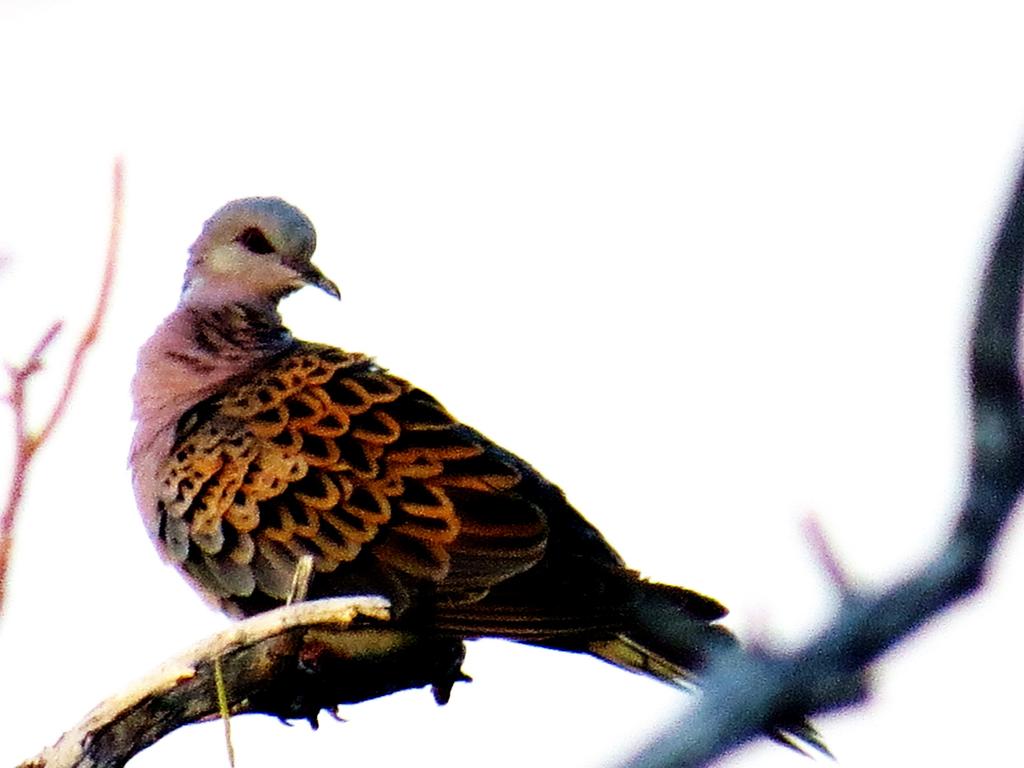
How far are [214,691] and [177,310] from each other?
223 centimetres

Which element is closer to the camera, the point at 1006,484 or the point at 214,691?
the point at 1006,484

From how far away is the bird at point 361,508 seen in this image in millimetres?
3682

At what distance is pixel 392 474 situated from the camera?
4043 millimetres

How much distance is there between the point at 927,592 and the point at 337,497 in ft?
11.1

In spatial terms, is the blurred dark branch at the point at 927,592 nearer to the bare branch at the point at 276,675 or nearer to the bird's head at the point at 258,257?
the bare branch at the point at 276,675

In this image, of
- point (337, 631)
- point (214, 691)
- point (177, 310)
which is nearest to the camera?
point (214, 691)

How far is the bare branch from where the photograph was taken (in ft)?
8.63

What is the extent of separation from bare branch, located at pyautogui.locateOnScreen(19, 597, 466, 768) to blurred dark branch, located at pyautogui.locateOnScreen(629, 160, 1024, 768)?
2069mm

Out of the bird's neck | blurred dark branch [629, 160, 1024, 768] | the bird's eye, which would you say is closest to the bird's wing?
the bird's neck

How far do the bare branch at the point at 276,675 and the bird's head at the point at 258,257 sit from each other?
5.35 feet

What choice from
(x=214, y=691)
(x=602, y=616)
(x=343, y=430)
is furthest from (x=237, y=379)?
(x=214, y=691)

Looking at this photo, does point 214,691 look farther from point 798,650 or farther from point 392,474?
point 798,650

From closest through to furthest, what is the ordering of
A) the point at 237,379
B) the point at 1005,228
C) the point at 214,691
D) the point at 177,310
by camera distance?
1. the point at 1005,228
2. the point at 214,691
3. the point at 237,379
4. the point at 177,310

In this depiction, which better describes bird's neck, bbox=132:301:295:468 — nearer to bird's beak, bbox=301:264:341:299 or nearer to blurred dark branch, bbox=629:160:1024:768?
bird's beak, bbox=301:264:341:299
